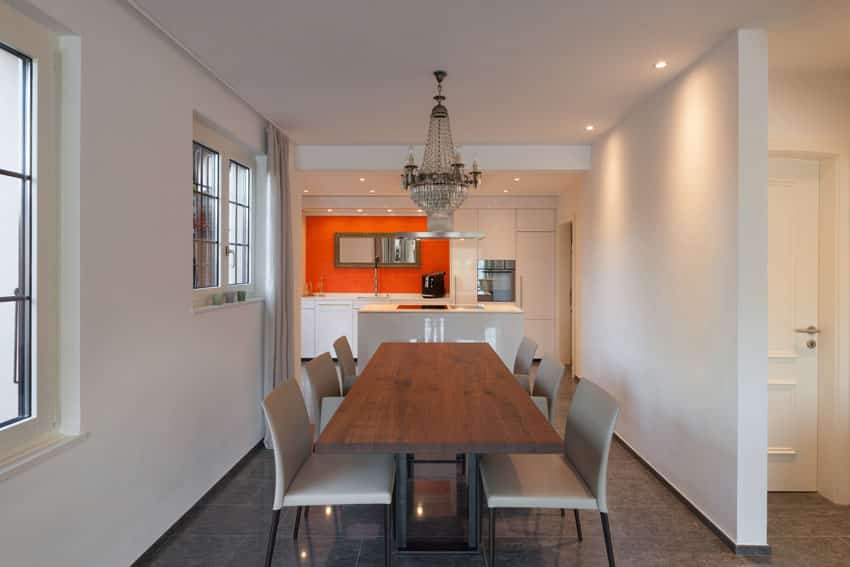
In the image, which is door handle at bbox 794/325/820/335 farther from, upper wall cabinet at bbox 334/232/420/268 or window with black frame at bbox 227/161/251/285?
A: upper wall cabinet at bbox 334/232/420/268

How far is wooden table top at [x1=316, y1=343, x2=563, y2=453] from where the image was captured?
1.71 m

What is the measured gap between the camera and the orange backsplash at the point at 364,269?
8211 millimetres

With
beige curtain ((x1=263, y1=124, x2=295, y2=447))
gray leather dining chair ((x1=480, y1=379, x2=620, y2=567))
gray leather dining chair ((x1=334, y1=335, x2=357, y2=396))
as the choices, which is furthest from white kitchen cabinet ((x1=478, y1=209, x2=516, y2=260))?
gray leather dining chair ((x1=480, y1=379, x2=620, y2=567))

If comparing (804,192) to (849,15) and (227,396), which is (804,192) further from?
(227,396)

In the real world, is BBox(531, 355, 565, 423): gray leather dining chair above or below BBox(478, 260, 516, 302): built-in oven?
below

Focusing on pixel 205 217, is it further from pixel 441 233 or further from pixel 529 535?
pixel 529 535

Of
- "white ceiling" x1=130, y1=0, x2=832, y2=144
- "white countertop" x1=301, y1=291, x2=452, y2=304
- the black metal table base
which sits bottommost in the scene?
the black metal table base

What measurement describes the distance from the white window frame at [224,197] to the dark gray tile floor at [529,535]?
1.31 metres

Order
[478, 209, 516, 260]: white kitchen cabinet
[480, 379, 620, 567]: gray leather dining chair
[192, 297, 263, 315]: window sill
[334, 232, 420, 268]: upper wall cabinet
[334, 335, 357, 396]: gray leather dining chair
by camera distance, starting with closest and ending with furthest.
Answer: [480, 379, 620, 567]: gray leather dining chair → [192, 297, 263, 315]: window sill → [334, 335, 357, 396]: gray leather dining chair → [478, 209, 516, 260]: white kitchen cabinet → [334, 232, 420, 268]: upper wall cabinet

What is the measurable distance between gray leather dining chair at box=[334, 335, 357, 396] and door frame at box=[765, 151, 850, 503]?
3.04 metres

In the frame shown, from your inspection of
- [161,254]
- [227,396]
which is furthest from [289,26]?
[227,396]

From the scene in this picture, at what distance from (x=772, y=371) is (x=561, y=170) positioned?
2637mm

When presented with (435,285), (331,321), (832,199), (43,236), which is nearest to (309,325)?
(331,321)

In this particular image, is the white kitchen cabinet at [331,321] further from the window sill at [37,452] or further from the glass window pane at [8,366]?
the glass window pane at [8,366]
